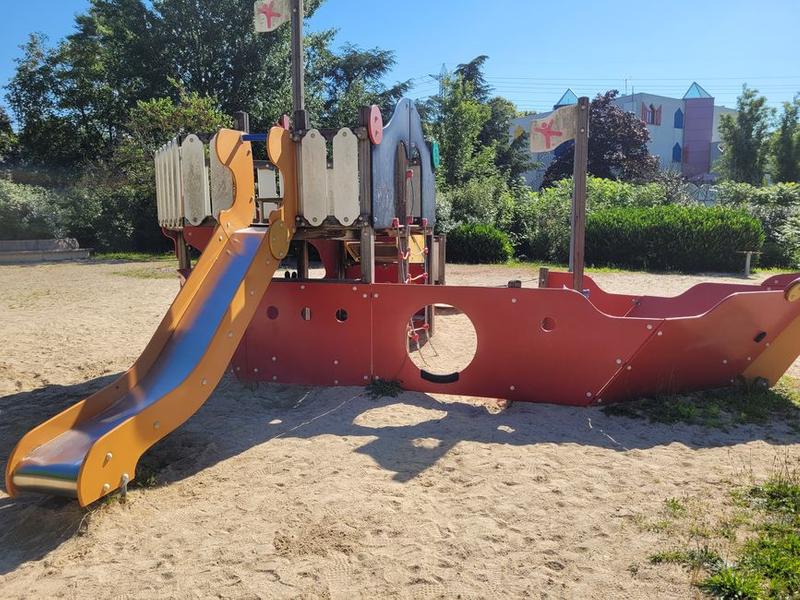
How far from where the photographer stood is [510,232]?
805 inches

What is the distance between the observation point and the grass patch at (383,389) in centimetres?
469

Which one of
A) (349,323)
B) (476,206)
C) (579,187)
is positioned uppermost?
(476,206)

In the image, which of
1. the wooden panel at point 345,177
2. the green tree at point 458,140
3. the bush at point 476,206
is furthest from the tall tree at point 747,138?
the wooden panel at point 345,177

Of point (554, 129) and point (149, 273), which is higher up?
point (554, 129)

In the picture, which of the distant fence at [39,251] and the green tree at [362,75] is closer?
the distant fence at [39,251]

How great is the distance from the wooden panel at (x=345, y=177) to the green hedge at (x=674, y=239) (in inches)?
536

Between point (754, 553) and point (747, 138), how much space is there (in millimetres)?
36086

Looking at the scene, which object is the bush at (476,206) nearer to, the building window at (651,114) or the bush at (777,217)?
the bush at (777,217)

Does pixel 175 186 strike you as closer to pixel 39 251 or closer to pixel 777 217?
pixel 39 251

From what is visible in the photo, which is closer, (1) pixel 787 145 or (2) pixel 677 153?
(1) pixel 787 145

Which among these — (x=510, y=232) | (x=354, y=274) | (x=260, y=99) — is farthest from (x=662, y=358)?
(x=260, y=99)

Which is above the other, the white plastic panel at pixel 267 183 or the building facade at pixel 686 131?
the building facade at pixel 686 131

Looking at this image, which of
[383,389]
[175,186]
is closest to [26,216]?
[175,186]

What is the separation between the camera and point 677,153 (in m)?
46.7
